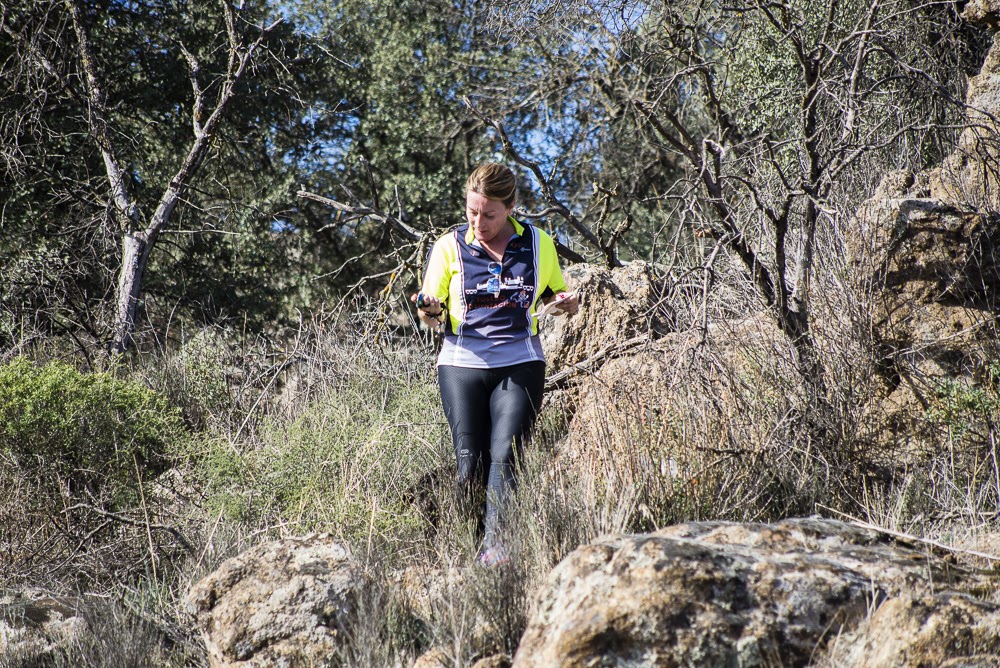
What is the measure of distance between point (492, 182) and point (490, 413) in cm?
93

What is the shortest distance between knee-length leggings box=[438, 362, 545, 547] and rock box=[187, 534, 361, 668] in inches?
25.2

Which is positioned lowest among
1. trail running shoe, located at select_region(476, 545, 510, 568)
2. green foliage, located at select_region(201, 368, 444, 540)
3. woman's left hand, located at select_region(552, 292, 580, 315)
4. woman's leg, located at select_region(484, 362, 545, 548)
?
trail running shoe, located at select_region(476, 545, 510, 568)

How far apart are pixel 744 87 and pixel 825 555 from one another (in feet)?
27.0

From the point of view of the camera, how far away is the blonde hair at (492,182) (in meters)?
3.73

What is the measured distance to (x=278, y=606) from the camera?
3.27 m

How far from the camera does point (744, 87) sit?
33.1 ft

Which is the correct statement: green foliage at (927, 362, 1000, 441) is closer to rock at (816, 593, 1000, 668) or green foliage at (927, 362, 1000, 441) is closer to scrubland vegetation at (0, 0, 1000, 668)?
scrubland vegetation at (0, 0, 1000, 668)

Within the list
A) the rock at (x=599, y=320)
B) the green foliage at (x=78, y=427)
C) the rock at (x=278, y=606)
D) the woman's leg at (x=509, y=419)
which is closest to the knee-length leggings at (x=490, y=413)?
the woman's leg at (x=509, y=419)

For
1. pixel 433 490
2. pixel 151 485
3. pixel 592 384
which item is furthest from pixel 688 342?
pixel 151 485

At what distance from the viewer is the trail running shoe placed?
3312 mm

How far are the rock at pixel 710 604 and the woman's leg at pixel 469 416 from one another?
1223 millimetres

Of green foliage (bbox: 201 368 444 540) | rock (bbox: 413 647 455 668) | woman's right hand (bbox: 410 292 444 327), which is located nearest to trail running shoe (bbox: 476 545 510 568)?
rock (bbox: 413 647 455 668)

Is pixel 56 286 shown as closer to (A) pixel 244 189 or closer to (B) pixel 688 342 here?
(A) pixel 244 189

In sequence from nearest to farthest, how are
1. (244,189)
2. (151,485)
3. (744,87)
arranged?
(151,485) → (744,87) → (244,189)
